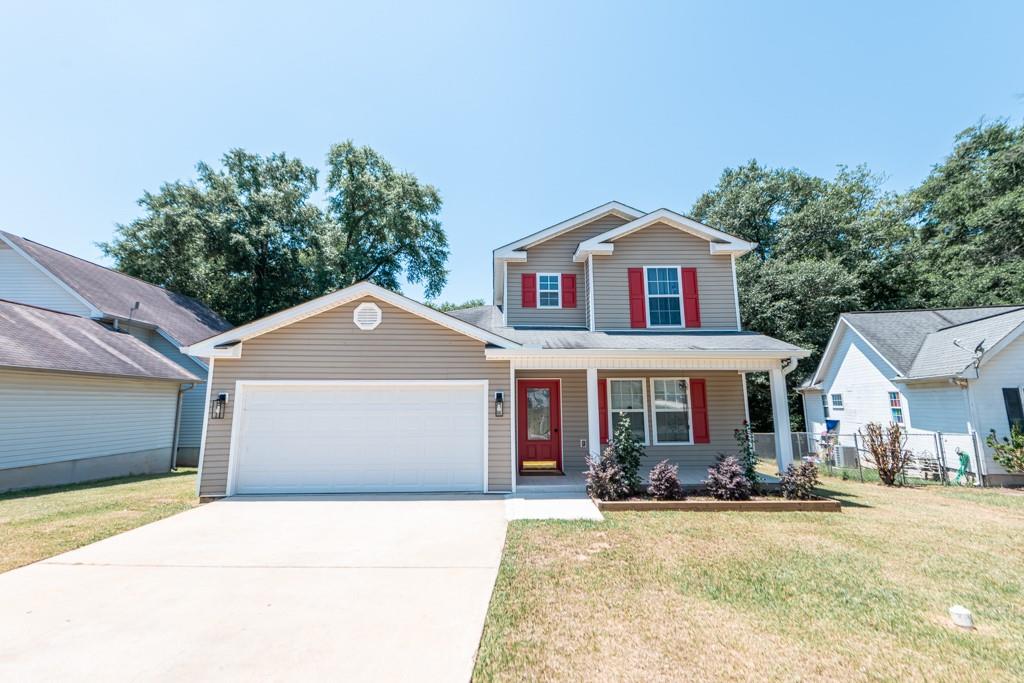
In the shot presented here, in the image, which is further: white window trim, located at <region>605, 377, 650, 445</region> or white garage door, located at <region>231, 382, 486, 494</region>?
white window trim, located at <region>605, 377, 650, 445</region>

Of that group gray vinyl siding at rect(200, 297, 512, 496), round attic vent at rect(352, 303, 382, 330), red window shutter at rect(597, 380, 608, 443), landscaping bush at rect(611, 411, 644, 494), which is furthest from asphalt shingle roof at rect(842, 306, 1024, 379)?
round attic vent at rect(352, 303, 382, 330)

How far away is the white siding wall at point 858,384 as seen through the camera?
510 inches

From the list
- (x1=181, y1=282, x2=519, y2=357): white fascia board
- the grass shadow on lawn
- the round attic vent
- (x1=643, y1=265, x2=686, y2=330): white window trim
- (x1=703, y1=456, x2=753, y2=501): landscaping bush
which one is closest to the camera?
(x1=703, y1=456, x2=753, y2=501): landscaping bush

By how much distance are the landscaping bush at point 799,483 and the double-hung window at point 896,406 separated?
26.5ft

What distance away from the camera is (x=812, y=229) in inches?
896

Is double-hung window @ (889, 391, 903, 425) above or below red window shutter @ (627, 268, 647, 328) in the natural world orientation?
below

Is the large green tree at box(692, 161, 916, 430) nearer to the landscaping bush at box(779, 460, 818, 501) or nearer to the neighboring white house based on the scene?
the neighboring white house

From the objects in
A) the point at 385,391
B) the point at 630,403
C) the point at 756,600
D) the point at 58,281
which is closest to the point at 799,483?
the point at 630,403

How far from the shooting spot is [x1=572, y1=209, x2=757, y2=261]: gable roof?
419 inches

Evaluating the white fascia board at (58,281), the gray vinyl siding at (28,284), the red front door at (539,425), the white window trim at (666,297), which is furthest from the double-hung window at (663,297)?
the gray vinyl siding at (28,284)

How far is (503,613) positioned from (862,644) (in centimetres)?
272

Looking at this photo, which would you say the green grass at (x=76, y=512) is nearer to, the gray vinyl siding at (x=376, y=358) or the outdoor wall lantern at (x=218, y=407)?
the outdoor wall lantern at (x=218, y=407)

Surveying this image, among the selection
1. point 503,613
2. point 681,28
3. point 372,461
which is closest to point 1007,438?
point 681,28

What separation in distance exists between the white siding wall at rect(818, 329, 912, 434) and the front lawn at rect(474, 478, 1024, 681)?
26.5 ft
